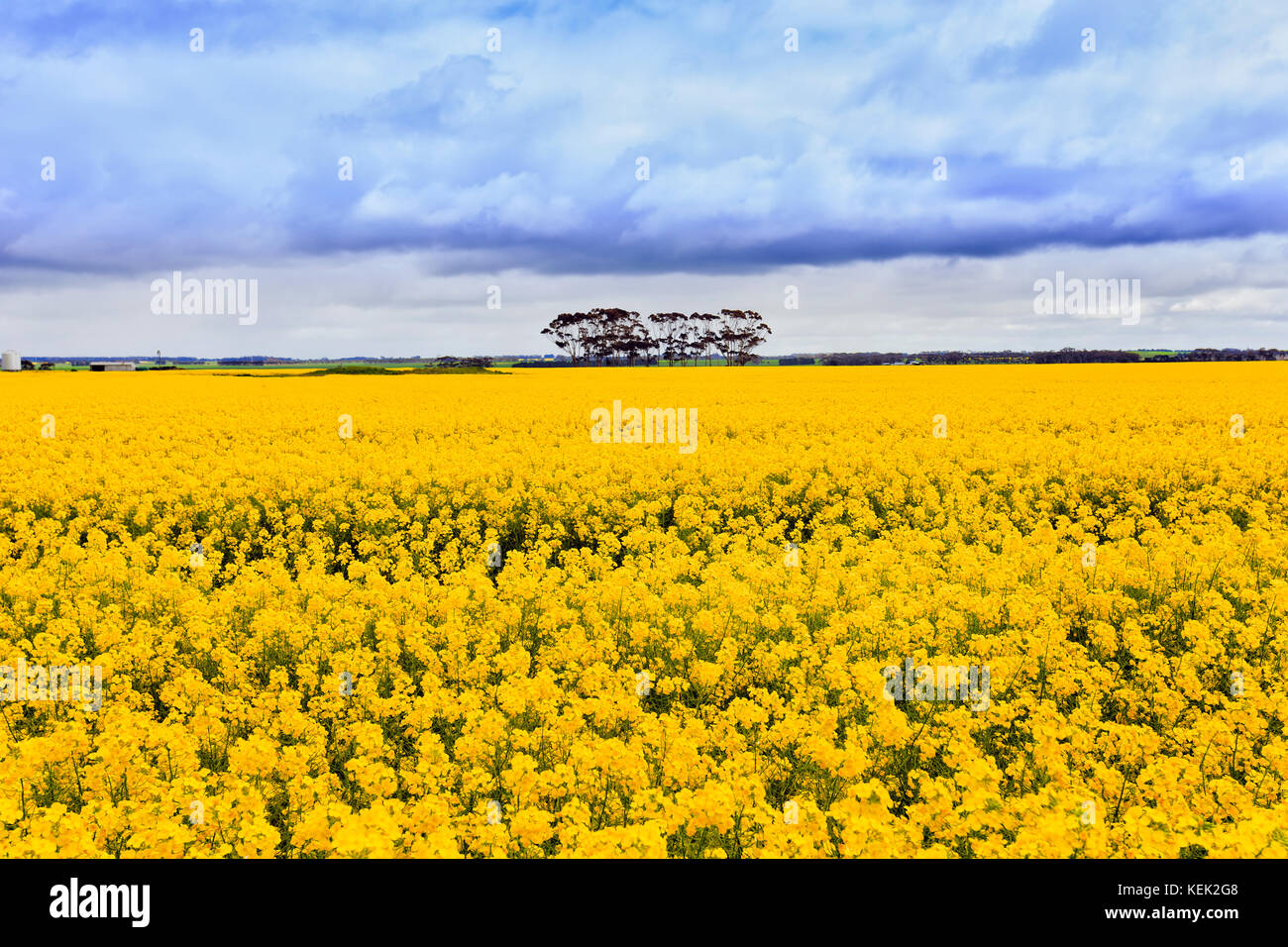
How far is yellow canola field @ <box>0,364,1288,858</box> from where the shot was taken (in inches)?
181

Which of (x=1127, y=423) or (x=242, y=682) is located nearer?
(x=242, y=682)

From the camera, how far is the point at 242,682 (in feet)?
22.4

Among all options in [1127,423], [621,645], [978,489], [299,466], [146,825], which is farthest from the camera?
[1127,423]

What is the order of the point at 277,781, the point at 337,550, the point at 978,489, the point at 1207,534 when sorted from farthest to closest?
1. the point at 978,489
2. the point at 337,550
3. the point at 1207,534
4. the point at 277,781

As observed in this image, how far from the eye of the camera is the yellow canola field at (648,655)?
4586mm

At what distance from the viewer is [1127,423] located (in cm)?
2280

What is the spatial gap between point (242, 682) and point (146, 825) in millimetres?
2503

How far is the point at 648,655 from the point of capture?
24.9 ft
